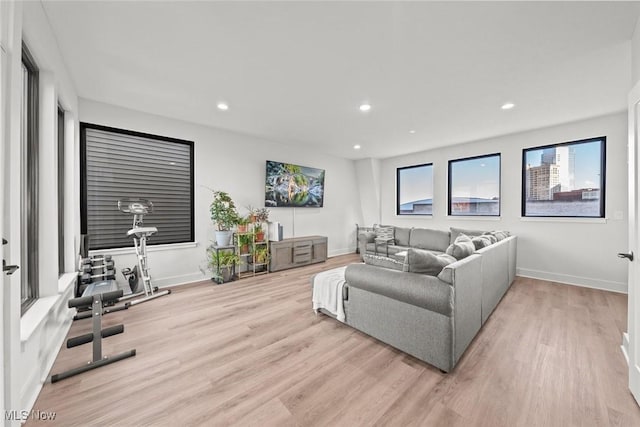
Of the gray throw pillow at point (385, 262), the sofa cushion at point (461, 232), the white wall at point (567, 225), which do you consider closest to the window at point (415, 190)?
the white wall at point (567, 225)

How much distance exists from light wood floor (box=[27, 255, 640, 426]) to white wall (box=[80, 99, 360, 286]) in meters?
1.18

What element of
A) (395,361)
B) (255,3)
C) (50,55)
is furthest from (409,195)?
(50,55)

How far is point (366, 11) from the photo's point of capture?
1730 mm

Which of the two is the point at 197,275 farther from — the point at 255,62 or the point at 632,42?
the point at 632,42

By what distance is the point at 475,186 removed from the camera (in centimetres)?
516

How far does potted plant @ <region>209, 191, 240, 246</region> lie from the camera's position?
13.7 ft

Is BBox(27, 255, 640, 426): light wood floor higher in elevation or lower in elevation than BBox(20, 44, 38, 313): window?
lower

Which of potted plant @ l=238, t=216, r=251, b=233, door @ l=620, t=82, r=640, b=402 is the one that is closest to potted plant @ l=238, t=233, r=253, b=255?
potted plant @ l=238, t=216, r=251, b=233

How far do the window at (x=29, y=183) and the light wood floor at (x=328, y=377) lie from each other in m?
0.72

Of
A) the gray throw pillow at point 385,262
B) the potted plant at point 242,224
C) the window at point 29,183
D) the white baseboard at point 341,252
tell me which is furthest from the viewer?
the white baseboard at point 341,252

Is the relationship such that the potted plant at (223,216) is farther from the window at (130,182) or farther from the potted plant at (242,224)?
the window at (130,182)

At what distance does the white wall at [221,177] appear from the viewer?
3632 mm

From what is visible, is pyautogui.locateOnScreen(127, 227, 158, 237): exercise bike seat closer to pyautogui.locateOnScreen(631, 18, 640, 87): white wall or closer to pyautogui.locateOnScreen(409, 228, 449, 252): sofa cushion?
pyautogui.locateOnScreen(409, 228, 449, 252): sofa cushion

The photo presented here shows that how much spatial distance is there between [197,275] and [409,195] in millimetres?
5104
